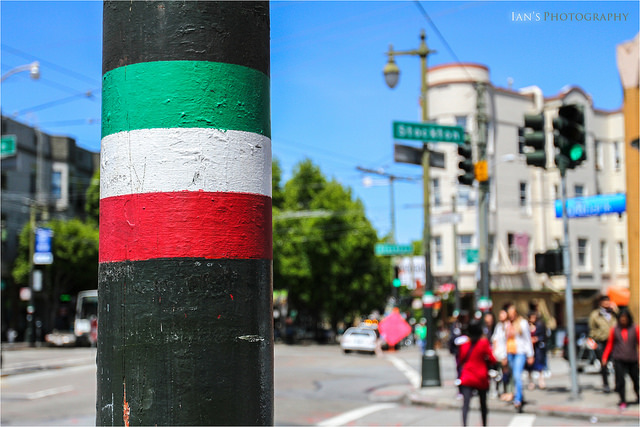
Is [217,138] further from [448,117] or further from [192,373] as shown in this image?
[448,117]

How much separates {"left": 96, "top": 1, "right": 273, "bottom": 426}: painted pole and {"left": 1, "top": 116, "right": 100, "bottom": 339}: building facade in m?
44.1

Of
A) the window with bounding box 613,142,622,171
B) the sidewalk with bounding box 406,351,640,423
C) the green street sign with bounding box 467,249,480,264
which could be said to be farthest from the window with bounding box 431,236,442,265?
the sidewalk with bounding box 406,351,640,423

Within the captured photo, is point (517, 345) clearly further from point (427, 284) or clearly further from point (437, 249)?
point (437, 249)

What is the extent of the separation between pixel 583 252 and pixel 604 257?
1.91 m

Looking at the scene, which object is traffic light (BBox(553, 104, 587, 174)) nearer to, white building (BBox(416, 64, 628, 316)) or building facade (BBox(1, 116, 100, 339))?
white building (BBox(416, 64, 628, 316))

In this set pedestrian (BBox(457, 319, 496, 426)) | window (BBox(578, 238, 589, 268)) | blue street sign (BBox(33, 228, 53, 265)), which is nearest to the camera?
pedestrian (BBox(457, 319, 496, 426))

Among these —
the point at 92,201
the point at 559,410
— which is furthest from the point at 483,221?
the point at 92,201

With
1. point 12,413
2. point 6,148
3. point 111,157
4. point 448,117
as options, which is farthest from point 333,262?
point 111,157

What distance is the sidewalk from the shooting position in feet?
38.8

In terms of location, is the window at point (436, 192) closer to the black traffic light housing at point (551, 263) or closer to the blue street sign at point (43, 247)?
the blue street sign at point (43, 247)

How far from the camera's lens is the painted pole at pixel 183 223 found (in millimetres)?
1751

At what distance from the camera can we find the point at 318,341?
52625 millimetres

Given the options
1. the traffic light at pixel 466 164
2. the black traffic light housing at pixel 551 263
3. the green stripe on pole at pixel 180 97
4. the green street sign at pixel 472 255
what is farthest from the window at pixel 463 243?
the green stripe on pole at pixel 180 97

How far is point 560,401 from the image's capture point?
1343 cm
